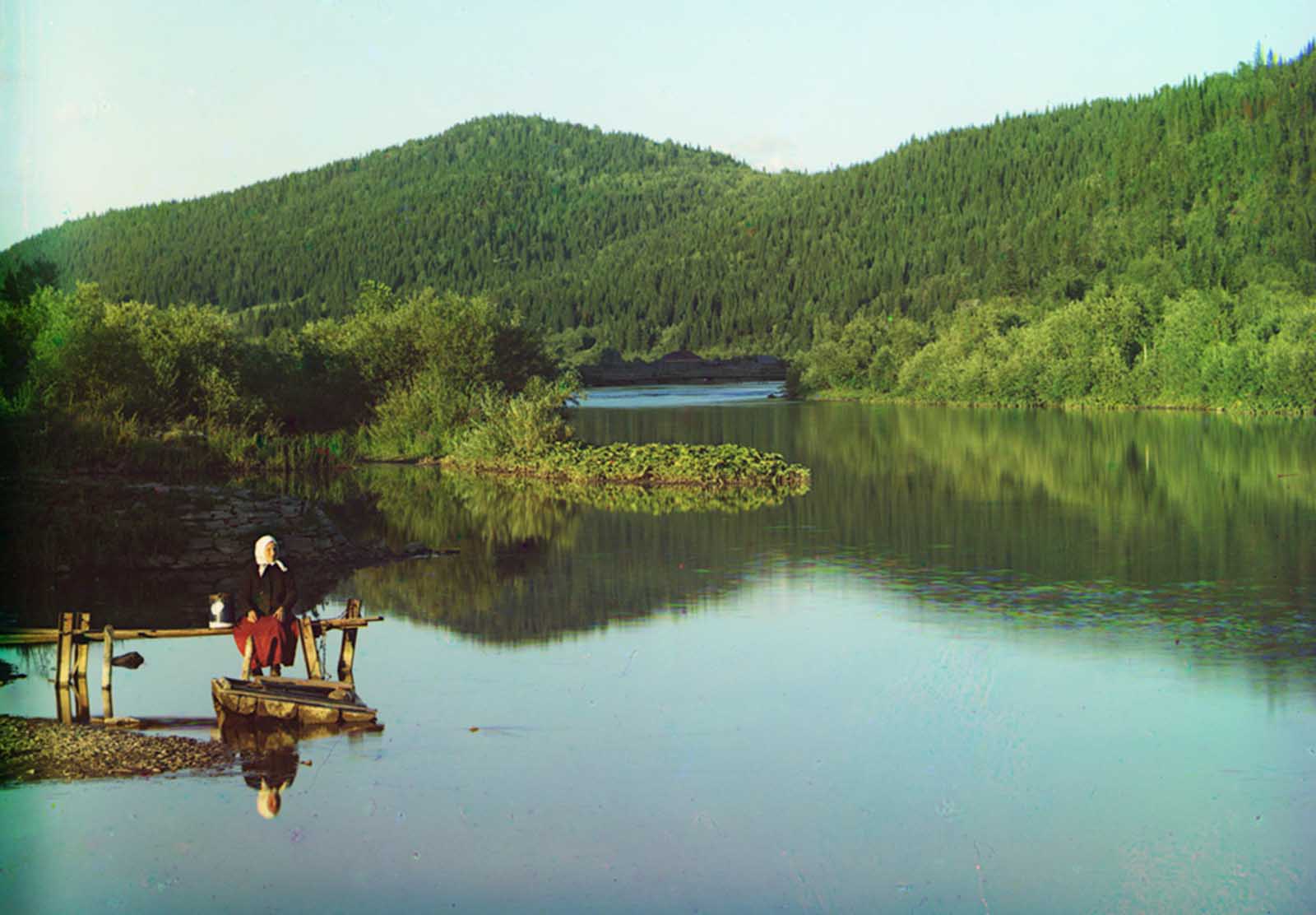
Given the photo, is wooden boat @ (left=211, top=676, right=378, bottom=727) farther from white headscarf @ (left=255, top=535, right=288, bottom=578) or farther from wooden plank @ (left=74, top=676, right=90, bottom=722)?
wooden plank @ (left=74, top=676, right=90, bottom=722)

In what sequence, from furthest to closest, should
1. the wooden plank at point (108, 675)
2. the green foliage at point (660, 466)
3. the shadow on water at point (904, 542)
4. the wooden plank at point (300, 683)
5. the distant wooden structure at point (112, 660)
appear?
the green foliage at point (660, 466) → the shadow on water at point (904, 542) → the wooden plank at point (108, 675) → the distant wooden structure at point (112, 660) → the wooden plank at point (300, 683)

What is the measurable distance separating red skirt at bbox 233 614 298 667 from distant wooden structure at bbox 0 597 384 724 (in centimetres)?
12

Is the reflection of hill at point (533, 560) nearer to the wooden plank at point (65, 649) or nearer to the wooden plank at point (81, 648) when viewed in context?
the wooden plank at point (81, 648)

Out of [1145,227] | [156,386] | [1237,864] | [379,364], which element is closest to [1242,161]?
[1145,227]

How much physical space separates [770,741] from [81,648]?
28.9 ft

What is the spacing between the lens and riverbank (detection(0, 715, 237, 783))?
14.6 meters

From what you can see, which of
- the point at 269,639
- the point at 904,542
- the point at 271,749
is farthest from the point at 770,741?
the point at 904,542

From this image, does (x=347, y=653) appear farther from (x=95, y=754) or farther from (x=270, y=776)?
(x=95, y=754)

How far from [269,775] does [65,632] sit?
14.2 ft

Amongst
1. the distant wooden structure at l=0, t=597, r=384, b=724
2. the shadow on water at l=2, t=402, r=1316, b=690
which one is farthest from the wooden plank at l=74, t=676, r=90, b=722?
the shadow on water at l=2, t=402, r=1316, b=690

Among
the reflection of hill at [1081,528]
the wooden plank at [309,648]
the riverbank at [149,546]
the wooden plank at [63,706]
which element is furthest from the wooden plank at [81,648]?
the reflection of hill at [1081,528]

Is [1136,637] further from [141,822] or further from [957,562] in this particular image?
[141,822]

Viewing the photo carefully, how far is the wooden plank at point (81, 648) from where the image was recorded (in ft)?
57.5

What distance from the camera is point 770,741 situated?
16484 millimetres
